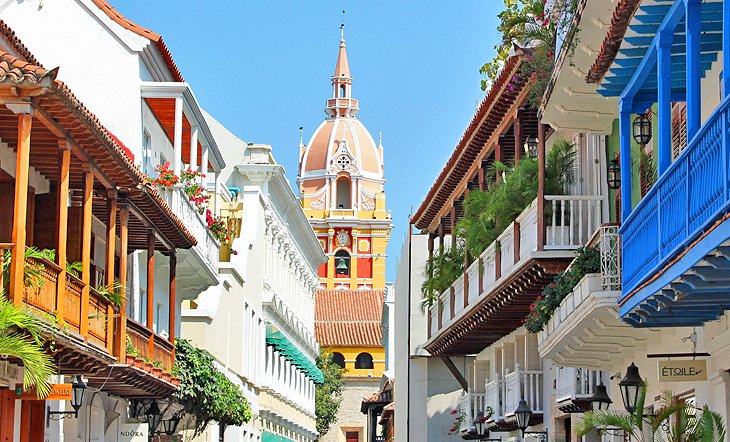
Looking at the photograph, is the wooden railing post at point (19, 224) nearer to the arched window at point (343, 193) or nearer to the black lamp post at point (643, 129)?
the black lamp post at point (643, 129)

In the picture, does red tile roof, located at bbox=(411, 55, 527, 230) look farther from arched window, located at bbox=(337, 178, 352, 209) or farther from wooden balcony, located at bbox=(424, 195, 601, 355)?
arched window, located at bbox=(337, 178, 352, 209)

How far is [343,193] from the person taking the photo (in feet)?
399

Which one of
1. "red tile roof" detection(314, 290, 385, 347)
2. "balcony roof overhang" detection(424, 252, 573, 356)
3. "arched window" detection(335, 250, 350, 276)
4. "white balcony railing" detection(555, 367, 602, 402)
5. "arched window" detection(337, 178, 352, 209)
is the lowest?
"white balcony railing" detection(555, 367, 602, 402)

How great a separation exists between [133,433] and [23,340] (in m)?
11.8

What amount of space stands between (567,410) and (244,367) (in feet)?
76.5

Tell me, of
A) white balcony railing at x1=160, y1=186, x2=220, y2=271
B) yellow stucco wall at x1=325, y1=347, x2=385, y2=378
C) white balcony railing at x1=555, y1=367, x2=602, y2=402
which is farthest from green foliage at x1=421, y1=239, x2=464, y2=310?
yellow stucco wall at x1=325, y1=347, x2=385, y2=378

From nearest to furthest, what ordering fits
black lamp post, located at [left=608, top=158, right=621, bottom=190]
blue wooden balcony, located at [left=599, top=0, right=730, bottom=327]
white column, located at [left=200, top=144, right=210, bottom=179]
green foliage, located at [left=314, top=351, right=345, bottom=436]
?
blue wooden balcony, located at [left=599, top=0, right=730, bottom=327]
black lamp post, located at [left=608, top=158, right=621, bottom=190]
white column, located at [left=200, top=144, right=210, bottom=179]
green foliage, located at [left=314, top=351, right=345, bottom=436]

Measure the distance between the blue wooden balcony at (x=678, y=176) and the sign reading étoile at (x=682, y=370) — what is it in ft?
1.34

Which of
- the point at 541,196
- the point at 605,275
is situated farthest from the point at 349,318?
the point at 605,275

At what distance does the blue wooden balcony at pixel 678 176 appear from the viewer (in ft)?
35.6

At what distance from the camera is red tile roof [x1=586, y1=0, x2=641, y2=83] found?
13914 millimetres

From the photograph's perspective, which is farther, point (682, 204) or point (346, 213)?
point (346, 213)

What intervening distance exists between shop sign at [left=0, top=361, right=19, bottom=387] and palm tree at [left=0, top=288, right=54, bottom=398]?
37.6 inches

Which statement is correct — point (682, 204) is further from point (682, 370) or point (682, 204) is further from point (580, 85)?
point (580, 85)
